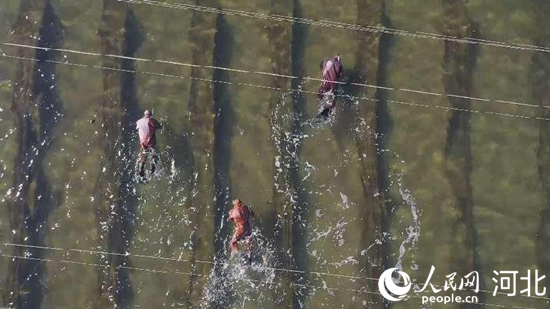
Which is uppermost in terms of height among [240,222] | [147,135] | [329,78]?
[329,78]

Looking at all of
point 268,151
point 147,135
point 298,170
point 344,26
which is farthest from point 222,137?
point 344,26

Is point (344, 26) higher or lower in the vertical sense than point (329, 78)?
higher

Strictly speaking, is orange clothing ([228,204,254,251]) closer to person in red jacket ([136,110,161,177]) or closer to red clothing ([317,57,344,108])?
person in red jacket ([136,110,161,177])

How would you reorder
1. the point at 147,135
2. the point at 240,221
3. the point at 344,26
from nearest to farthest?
the point at 240,221 < the point at 147,135 < the point at 344,26

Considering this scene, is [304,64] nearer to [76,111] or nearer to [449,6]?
[449,6]

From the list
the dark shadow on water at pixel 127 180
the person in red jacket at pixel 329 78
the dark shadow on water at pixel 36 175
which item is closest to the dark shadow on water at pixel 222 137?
the dark shadow on water at pixel 127 180

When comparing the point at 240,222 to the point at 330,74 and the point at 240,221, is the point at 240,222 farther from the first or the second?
the point at 330,74

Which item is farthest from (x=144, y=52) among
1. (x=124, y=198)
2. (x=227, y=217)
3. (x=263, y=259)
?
(x=263, y=259)
